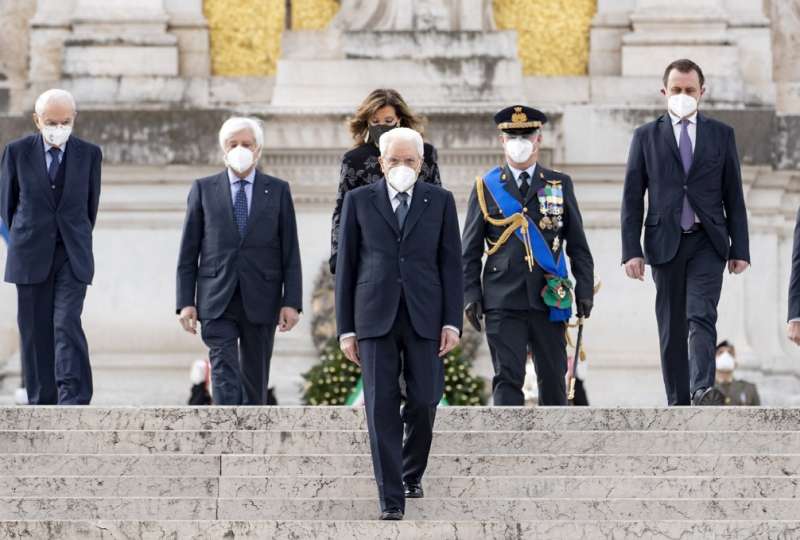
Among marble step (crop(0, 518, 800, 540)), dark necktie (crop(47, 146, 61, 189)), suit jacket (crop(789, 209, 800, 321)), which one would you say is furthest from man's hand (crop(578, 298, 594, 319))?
dark necktie (crop(47, 146, 61, 189))

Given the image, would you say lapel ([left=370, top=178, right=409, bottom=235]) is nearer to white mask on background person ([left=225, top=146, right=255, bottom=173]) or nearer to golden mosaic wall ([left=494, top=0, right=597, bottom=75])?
white mask on background person ([left=225, top=146, right=255, bottom=173])

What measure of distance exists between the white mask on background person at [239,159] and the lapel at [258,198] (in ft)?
0.41

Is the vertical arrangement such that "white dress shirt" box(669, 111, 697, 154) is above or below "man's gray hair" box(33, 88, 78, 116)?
below

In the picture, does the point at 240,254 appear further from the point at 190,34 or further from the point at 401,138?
the point at 190,34

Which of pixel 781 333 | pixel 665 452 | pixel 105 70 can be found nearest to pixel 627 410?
pixel 665 452

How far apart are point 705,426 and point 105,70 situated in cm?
931

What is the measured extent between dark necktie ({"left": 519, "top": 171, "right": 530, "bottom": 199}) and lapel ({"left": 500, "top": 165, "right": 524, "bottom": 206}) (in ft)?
0.07

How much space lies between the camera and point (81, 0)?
775 inches

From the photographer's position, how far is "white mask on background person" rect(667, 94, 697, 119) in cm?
1217

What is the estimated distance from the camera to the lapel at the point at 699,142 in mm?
12141

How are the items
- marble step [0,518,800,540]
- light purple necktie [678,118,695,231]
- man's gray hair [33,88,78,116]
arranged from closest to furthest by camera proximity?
marble step [0,518,800,540]
light purple necktie [678,118,695,231]
man's gray hair [33,88,78,116]

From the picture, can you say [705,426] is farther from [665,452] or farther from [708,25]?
[708,25]

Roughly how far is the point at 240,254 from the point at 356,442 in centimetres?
163

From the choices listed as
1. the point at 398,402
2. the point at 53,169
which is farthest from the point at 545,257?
the point at 53,169
